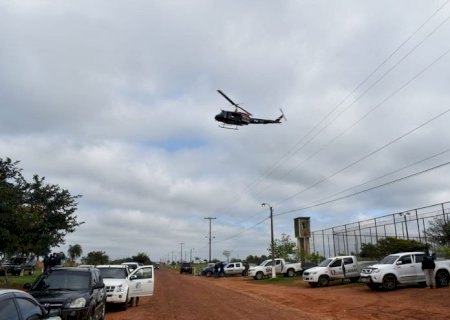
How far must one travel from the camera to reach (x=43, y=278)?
1359 centimetres

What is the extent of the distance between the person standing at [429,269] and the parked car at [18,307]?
2173cm

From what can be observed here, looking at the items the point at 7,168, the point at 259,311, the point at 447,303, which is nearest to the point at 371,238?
the point at 447,303

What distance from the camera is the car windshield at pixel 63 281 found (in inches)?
521

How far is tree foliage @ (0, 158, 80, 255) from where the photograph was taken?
2250 centimetres

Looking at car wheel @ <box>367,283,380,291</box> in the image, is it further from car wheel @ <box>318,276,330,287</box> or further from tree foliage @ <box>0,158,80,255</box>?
tree foliage @ <box>0,158,80,255</box>

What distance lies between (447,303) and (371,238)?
24285 millimetres

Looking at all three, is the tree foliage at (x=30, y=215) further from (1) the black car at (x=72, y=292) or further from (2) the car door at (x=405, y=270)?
(2) the car door at (x=405, y=270)

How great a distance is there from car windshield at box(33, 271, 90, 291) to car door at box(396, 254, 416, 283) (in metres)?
18.4

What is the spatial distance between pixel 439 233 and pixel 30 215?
33.0m

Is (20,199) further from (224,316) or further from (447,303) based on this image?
(447,303)

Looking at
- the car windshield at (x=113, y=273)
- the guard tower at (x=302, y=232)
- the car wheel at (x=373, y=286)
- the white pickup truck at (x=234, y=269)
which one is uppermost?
the guard tower at (x=302, y=232)

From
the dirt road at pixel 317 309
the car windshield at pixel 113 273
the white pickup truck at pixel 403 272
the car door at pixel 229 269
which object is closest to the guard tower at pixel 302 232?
the car door at pixel 229 269

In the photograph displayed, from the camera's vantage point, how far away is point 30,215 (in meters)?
24.5

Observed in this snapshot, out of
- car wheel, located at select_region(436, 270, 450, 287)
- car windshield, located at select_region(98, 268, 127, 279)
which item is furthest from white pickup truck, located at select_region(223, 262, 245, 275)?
car windshield, located at select_region(98, 268, 127, 279)
